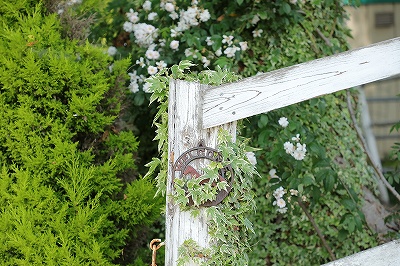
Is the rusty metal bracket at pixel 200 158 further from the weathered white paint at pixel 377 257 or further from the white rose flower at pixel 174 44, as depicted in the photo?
the white rose flower at pixel 174 44

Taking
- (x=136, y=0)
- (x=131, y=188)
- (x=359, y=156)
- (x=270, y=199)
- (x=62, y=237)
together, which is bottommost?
(x=62, y=237)

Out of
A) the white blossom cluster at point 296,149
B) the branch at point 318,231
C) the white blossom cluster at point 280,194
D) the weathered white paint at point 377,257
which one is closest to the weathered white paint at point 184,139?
the weathered white paint at point 377,257

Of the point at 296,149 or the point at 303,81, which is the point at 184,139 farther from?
the point at 296,149

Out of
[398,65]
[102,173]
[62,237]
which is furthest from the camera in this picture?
[102,173]

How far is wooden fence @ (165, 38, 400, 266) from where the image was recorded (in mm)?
2162

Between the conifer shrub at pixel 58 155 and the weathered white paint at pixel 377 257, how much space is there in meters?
1.02

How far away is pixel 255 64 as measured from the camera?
4082 mm

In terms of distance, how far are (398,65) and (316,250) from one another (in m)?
2.01

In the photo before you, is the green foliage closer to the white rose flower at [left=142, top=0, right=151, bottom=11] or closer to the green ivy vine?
the white rose flower at [left=142, top=0, right=151, bottom=11]

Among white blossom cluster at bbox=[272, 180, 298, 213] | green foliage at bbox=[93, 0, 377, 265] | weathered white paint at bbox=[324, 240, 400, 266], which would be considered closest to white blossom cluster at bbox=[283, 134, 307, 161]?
green foliage at bbox=[93, 0, 377, 265]

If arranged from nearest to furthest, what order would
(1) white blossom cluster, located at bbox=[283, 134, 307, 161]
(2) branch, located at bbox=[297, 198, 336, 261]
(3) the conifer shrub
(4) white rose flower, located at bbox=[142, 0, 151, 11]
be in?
(3) the conifer shrub, (1) white blossom cluster, located at bbox=[283, 134, 307, 161], (2) branch, located at bbox=[297, 198, 336, 261], (4) white rose flower, located at bbox=[142, 0, 151, 11]

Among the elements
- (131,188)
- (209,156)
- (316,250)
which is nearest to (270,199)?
(316,250)

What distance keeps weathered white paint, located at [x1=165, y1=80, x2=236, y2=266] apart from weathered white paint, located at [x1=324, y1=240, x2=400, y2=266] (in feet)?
1.60

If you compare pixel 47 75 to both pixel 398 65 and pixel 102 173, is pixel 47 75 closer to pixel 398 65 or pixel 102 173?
pixel 102 173
